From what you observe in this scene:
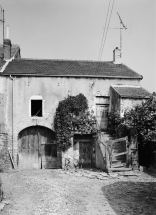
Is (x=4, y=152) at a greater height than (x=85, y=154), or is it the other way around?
(x=4, y=152)

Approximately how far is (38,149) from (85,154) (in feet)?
11.0

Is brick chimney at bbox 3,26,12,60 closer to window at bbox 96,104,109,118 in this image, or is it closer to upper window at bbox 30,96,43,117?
upper window at bbox 30,96,43,117

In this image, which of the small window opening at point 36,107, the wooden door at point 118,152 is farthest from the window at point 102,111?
the small window opening at point 36,107

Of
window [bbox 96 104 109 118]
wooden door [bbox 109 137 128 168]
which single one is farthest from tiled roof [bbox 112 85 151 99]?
wooden door [bbox 109 137 128 168]

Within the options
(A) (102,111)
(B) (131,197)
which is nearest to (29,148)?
(A) (102,111)

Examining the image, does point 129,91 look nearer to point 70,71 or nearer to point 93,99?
point 93,99

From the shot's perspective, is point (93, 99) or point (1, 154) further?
point (93, 99)

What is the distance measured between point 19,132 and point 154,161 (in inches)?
351

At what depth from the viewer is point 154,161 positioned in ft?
45.8

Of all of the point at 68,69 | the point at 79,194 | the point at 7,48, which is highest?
the point at 7,48

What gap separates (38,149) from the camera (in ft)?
56.2

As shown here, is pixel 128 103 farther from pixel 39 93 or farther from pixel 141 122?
pixel 39 93

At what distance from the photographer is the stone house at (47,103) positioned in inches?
652

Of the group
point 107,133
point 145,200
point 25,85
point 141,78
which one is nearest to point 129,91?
point 141,78
